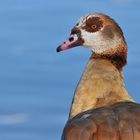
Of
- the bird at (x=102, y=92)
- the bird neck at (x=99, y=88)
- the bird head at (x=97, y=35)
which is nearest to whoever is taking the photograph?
the bird at (x=102, y=92)

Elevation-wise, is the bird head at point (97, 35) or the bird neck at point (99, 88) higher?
the bird head at point (97, 35)

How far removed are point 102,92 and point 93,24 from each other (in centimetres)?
71

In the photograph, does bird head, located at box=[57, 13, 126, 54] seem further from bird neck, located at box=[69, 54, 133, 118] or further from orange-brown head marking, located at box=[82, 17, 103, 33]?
bird neck, located at box=[69, 54, 133, 118]

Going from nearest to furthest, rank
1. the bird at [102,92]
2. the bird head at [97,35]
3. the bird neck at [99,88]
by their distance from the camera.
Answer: the bird at [102,92] < the bird neck at [99,88] < the bird head at [97,35]

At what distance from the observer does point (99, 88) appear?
20453mm

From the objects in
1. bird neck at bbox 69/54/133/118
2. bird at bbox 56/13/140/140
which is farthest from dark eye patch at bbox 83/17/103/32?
bird neck at bbox 69/54/133/118

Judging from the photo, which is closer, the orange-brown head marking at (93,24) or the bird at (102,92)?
the bird at (102,92)

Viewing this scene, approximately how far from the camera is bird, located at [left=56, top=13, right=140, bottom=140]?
1928 cm

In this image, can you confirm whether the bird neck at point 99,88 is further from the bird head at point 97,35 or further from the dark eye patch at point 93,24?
the dark eye patch at point 93,24

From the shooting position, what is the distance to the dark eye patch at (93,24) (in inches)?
821

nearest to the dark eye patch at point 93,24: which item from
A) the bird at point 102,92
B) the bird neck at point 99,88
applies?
the bird at point 102,92

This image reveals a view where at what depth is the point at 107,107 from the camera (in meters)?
19.9

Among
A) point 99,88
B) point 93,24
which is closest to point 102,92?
point 99,88

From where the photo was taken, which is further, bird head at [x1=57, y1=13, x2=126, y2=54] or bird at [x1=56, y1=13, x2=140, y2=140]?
bird head at [x1=57, y1=13, x2=126, y2=54]
